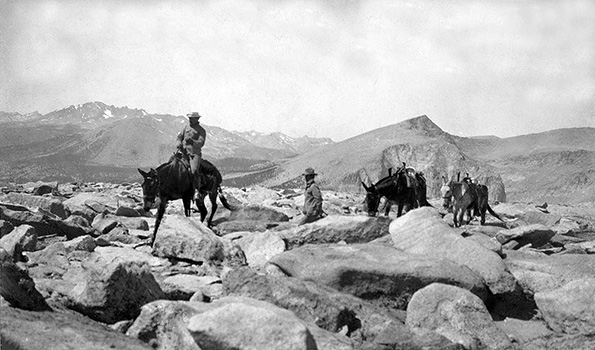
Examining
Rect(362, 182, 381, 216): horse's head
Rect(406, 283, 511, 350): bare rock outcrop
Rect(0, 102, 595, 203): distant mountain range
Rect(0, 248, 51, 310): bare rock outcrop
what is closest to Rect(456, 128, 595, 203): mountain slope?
Rect(0, 102, 595, 203): distant mountain range

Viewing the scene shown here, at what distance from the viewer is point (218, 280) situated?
6.21 meters

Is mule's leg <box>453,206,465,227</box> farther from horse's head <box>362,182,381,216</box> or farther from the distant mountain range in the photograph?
the distant mountain range

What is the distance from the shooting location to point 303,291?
523cm

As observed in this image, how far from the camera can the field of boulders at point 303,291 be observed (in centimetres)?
393

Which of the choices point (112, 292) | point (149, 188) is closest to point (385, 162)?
point (149, 188)

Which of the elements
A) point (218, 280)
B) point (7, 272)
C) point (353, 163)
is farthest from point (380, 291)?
point (353, 163)

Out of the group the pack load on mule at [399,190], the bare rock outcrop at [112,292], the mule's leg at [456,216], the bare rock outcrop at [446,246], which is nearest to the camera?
the bare rock outcrop at [112,292]

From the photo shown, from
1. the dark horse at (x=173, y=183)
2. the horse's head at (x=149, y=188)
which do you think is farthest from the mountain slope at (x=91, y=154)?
the horse's head at (x=149, y=188)

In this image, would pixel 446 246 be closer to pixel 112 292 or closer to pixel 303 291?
pixel 303 291

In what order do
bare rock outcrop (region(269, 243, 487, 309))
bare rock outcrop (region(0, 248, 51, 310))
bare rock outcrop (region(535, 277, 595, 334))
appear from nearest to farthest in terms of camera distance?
1. bare rock outcrop (region(0, 248, 51, 310))
2. bare rock outcrop (region(535, 277, 595, 334))
3. bare rock outcrop (region(269, 243, 487, 309))

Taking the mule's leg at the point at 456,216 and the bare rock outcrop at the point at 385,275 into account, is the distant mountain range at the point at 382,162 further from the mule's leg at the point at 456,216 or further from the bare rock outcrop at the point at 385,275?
the bare rock outcrop at the point at 385,275

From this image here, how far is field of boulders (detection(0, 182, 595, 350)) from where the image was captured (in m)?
3.93

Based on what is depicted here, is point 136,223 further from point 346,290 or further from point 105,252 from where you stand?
point 346,290

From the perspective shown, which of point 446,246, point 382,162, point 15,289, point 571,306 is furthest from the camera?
point 382,162
